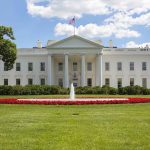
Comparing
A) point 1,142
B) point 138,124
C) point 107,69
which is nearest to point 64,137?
point 1,142

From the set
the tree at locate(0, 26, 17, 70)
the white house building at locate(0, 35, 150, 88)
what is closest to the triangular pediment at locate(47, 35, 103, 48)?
the white house building at locate(0, 35, 150, 88)

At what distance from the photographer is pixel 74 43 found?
7206 cm

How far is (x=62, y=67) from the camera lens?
76.9 m

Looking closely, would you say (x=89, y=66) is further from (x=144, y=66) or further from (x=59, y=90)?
(x=59, y=90)

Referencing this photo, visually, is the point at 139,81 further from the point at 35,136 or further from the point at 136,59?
the point at 35,136

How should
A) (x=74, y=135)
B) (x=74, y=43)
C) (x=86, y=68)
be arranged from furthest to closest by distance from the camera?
(x=86, y=68)
(x=74, y=43)
(x=74, y=135)

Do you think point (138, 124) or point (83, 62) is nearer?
point (138, 124)

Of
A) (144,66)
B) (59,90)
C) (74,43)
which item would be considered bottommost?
(59,90)

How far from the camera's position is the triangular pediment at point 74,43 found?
7162 centimetres

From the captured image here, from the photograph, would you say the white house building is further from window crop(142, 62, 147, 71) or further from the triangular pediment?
the triangular pediment

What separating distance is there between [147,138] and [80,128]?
2.81 metres

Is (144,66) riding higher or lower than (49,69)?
higher

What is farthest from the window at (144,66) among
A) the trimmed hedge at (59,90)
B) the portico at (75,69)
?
the trimmed hedge at (59,90)

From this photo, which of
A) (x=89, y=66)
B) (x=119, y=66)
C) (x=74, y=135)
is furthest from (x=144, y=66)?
(x=74, y=135)
